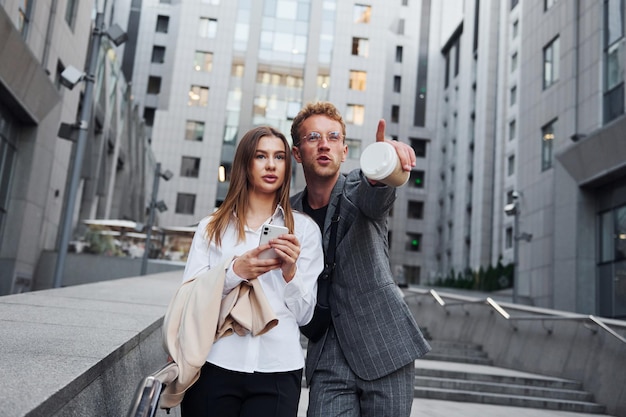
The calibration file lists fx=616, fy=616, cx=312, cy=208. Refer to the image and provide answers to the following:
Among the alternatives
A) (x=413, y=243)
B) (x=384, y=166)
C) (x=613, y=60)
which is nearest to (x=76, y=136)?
(x=384, y=166)

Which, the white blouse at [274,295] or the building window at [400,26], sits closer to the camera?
the white blouse at [274,295]

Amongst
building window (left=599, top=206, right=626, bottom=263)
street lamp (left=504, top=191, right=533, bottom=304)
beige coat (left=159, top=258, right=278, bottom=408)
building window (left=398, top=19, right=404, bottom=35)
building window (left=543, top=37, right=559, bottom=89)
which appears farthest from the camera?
building window (left=398, top=19, right=404, bottom=35)

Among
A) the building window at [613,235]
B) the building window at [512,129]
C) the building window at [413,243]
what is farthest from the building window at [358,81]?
the building window at [613,235]

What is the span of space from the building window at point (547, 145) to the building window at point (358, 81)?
83.2 ft

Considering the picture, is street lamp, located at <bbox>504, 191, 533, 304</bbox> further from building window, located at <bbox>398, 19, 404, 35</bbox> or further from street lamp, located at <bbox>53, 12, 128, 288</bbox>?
building window, located at <bbox>398, 19, 404, 35</bbox>

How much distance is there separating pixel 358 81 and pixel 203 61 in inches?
491

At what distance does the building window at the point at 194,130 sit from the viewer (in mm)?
48250

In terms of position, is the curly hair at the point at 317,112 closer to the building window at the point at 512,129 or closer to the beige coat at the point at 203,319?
the beige coat at the point at 203,319

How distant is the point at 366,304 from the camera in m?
2.90

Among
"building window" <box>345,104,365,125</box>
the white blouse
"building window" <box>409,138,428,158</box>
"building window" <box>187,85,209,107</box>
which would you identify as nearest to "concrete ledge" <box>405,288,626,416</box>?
the white blouse

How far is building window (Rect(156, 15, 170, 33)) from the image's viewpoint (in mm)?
57469

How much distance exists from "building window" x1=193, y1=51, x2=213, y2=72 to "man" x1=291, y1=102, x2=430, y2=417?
157 ft

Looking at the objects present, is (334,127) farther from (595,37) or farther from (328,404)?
(595,37)

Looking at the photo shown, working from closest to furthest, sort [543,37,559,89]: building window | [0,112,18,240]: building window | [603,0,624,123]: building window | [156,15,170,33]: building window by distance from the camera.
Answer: [0,112,18,240]: building window
[603,0,624,123]: building window
[543,37,559,89]: building window
[156,15,170,33]: building window
